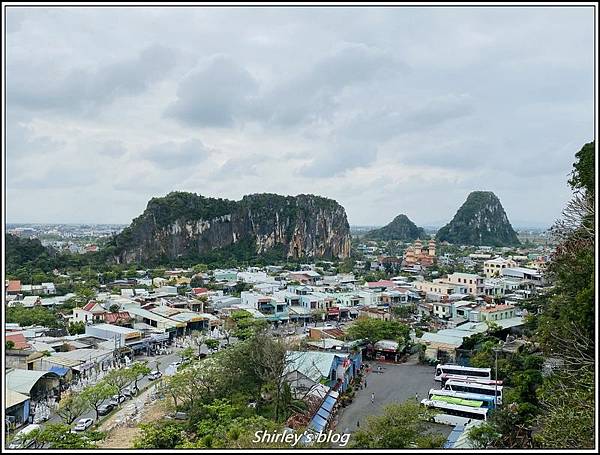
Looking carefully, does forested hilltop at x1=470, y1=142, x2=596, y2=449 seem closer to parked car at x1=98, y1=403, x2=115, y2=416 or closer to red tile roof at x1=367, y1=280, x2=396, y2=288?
parked car at x1=98, y1=403, x2=115, y2=416

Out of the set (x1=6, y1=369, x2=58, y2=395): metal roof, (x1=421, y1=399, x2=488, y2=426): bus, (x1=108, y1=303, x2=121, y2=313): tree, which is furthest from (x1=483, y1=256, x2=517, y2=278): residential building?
(x1=6, y1=369, x2=58, y2=395): metal roof

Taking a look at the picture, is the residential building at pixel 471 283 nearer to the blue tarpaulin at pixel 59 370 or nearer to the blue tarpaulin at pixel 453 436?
the blue tarpaulin at pixel 453 436

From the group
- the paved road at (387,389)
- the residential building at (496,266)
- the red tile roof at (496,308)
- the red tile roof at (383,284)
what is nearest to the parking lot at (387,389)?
the paved road at (387,389)

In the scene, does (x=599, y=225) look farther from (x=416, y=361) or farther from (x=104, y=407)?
(x=416, y=361)

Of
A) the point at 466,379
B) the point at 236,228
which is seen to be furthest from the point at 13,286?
the point at 236,228

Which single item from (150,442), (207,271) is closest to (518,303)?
(150,442)

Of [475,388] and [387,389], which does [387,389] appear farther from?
[475,388]
